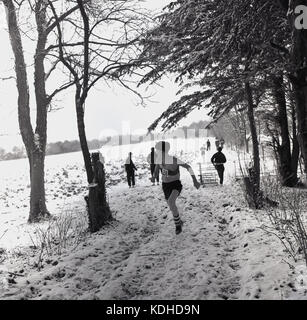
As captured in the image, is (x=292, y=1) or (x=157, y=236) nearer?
(x=292, y=1)

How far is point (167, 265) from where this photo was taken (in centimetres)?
560

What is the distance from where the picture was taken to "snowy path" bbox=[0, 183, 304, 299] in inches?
179

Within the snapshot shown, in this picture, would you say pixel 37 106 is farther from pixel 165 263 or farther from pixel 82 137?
pixel 165 263

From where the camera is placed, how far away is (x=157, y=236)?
24.2 ft

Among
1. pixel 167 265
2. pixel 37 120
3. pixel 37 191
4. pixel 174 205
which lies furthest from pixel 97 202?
pixel 37 120

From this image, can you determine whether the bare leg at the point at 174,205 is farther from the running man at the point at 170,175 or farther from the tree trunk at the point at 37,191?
the tree trunk at the point at 37,191

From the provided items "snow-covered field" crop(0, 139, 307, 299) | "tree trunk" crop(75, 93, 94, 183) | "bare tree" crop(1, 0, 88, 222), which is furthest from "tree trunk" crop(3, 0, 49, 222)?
"tree trunk" crop(75, 93, 94, 183)

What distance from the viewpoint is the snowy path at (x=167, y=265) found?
4.55 meters

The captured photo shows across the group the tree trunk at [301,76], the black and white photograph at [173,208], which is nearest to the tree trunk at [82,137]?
the black and white photograph at [173,208]

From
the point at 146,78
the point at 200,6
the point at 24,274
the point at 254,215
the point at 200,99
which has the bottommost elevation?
the point at 24,274
